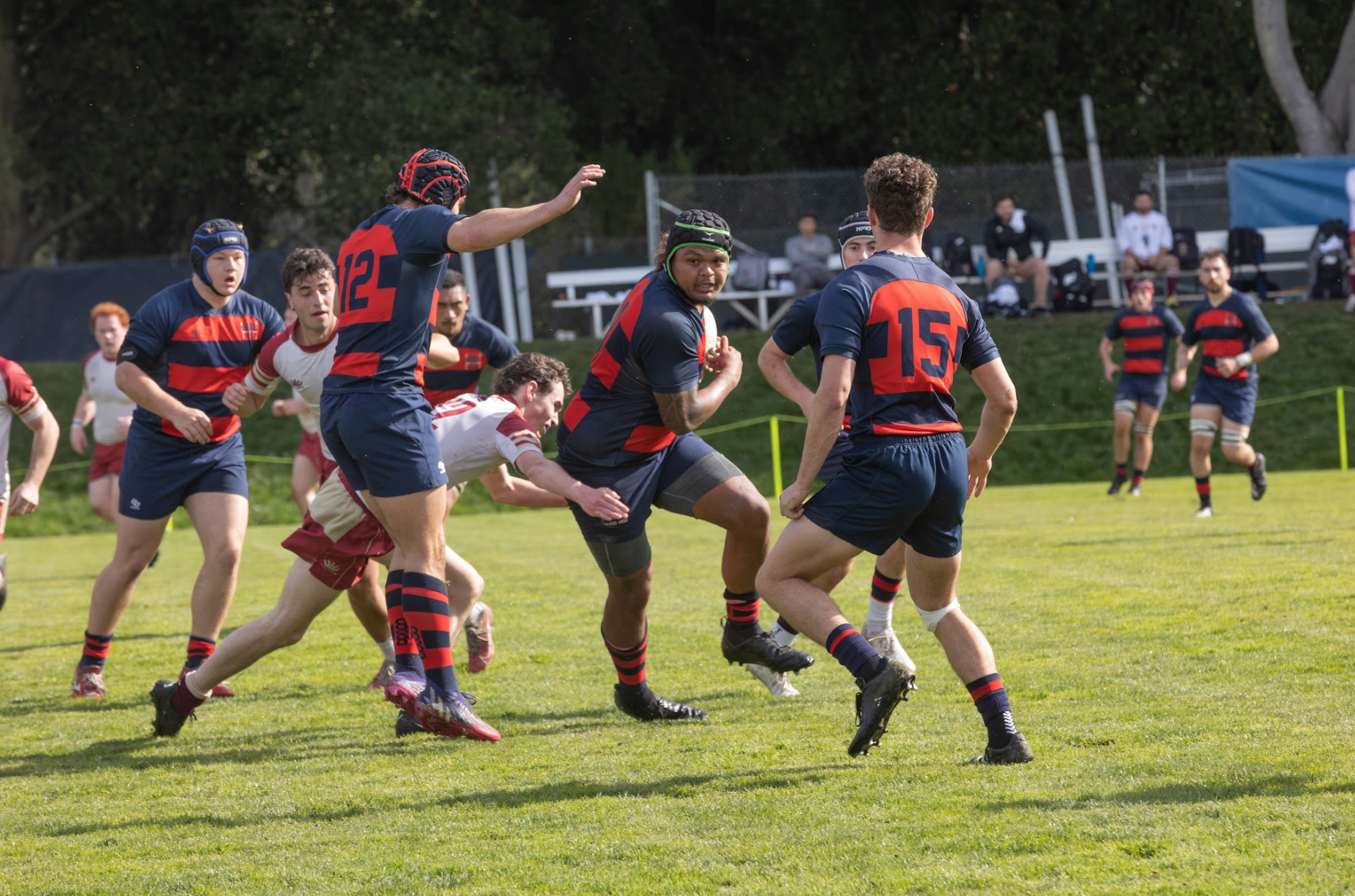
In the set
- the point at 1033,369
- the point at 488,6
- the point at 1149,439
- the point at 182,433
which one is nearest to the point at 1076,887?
the point at 182,433

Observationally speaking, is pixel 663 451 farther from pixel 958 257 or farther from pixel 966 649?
pixel 958 257

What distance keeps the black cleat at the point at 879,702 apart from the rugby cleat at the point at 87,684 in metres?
3.85

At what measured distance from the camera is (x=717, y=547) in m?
12.3

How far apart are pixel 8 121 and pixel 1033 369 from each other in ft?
60.9

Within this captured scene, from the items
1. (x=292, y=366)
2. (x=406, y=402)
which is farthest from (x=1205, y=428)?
(x=406, y=402)

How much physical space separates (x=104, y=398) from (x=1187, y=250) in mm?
14291

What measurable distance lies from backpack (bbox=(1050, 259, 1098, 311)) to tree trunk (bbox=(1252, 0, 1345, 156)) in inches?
243

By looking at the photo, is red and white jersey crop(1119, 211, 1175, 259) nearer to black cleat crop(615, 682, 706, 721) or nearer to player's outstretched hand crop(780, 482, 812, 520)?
black cleat crop(615, 682, 706, 721)

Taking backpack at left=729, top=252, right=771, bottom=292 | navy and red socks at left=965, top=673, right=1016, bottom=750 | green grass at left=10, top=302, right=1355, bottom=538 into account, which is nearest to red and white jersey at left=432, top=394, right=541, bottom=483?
navy and red socks at left=965, top=673, right=1016, bottom=750

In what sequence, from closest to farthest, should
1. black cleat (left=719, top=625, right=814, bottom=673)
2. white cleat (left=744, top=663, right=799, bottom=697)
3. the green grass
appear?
black cleat (left=719, top=625, right=814, bottom=673)
white cleat (left=744, top=663, right=799, bottom=697)
the green grass

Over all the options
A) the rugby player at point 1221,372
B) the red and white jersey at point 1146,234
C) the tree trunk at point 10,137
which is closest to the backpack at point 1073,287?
the red and white jersey at point 1146,234

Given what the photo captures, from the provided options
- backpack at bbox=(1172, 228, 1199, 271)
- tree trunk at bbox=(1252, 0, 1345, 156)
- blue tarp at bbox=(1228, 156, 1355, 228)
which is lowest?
backpack at bbox=(1172, 228, 1199, 271)

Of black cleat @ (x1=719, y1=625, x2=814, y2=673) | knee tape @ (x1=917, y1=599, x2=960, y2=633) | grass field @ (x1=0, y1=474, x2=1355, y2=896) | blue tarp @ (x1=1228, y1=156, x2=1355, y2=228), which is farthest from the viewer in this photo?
blue tarp @ (x1=1228, y1=156, x2=1355, y2=228)

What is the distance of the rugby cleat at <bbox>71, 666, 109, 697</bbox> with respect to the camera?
6.62 m
